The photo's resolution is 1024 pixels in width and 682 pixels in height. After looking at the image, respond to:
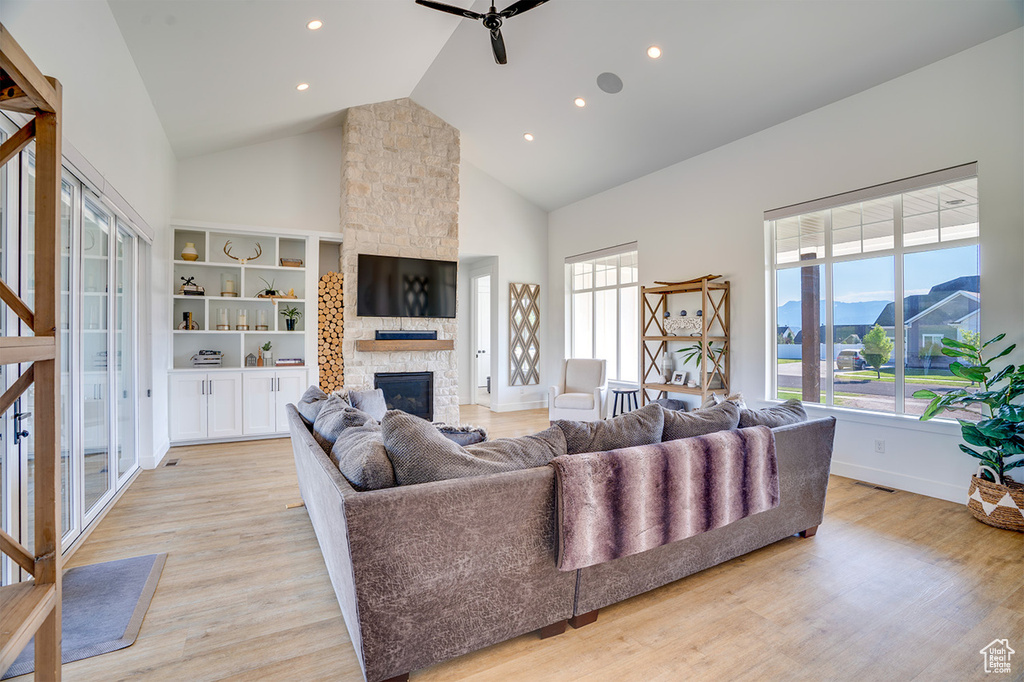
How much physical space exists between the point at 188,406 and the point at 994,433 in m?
6.46

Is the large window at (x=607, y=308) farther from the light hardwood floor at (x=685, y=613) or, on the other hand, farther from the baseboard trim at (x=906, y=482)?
the light hardwood floor at (x=685, y=613)

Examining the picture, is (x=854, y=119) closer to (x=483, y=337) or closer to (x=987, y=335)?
(x=987, y=335)

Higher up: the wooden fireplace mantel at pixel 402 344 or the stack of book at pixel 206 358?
the wooden fireplace mantel at pixel 402 344

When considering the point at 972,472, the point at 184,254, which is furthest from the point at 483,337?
the point at 972,472

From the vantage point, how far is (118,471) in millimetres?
3531

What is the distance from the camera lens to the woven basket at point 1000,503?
9.39ft

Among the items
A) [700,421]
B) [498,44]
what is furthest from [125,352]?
[700,421]

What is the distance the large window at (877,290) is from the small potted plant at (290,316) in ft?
16.7

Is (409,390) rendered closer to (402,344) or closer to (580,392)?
(402,344)

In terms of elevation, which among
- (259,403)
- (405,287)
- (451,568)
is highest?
(405,287)

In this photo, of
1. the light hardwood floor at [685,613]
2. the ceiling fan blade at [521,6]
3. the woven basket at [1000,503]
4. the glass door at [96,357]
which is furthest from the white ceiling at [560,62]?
the light hardwood floor at [685,613]

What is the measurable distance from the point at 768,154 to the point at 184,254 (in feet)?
19.2

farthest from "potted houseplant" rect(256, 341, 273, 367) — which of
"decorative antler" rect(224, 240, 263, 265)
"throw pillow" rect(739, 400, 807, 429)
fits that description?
"throw pillow" rect(739, 400, 807, 429)

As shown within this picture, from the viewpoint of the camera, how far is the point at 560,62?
4398mm
